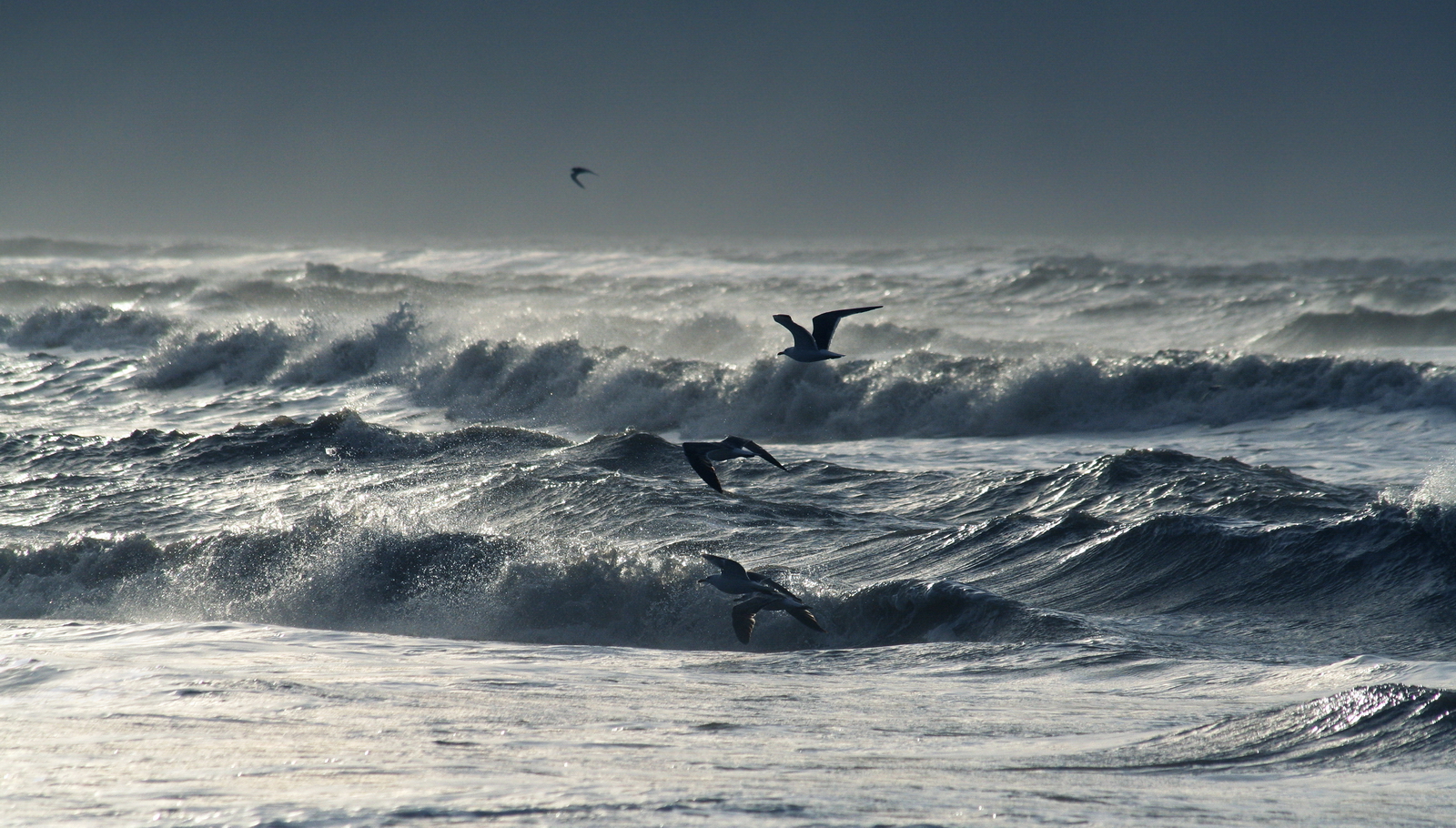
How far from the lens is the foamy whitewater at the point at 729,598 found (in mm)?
5000

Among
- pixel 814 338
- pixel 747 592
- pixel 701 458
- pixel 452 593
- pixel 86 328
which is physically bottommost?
pixel 452 593

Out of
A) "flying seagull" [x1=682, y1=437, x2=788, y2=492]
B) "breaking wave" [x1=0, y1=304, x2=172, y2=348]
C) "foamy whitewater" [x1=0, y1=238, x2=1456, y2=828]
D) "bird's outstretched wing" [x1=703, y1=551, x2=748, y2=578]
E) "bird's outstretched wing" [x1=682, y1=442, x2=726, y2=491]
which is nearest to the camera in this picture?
"foamy whitewater" [x1=0, y1=238, x2=1456, y2=828]

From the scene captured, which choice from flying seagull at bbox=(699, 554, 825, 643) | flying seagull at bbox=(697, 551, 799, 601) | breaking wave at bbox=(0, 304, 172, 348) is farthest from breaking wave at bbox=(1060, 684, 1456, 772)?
breaking wave at bbox=(0, 304, 172, 348)

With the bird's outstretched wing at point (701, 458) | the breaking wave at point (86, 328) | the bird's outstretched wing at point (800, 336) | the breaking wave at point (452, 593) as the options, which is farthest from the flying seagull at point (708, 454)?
the breaking wave at point (86, 328)

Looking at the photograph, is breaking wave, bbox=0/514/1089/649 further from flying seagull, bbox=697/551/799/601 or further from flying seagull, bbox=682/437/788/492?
flying seagull, bbox=682/437/788/492

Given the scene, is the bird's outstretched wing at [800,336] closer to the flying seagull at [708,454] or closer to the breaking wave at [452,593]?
the flying seagull at [708,454]

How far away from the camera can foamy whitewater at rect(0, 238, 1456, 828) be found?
5.00m

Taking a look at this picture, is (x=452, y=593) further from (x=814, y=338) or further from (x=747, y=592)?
(x=814, y=338)

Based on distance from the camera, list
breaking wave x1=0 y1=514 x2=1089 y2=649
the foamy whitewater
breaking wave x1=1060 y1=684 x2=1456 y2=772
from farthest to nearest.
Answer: breaking wave x1=0 y1=514 x2=1089 y2=649 → breaking wave x1=1060 y1=684 x2=1456 y2=772 → the foamy whitewater

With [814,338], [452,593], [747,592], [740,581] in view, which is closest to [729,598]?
[747,592]

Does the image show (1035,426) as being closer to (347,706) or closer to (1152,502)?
(1152,502)

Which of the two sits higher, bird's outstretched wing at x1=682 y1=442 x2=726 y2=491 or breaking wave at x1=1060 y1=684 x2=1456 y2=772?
bird's outstretched wing at x1=682 y1=442 x2=726 y2=491

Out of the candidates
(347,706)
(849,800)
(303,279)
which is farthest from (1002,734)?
(303,279)

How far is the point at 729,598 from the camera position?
8.95m
